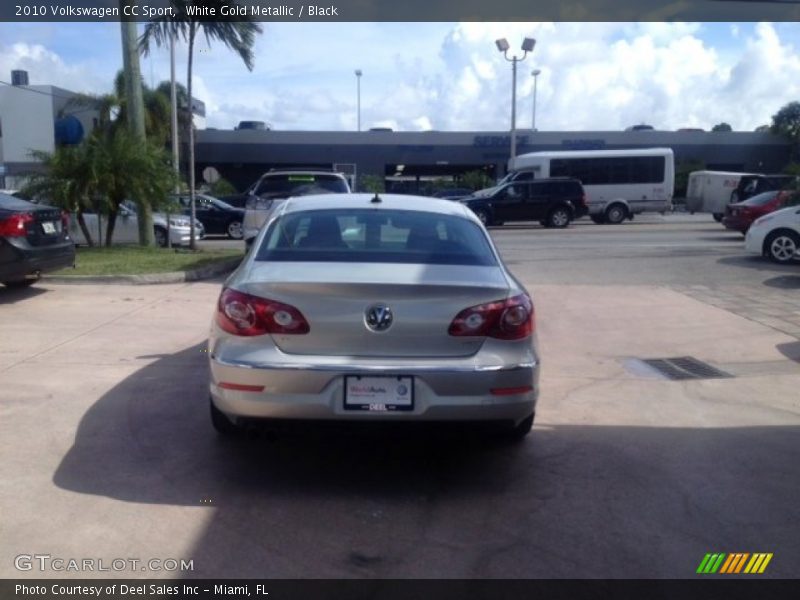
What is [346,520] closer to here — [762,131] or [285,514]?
[285,514]

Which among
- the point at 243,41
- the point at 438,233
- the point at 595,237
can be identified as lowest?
the point at 595,237

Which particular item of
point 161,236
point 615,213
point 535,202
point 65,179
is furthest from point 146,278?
point 615,213

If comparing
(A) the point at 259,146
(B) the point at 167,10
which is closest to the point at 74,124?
(A) the point at 259,146

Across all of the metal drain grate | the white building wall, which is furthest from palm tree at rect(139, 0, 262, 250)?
the white building wall

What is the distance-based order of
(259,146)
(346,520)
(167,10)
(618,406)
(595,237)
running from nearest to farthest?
(346,520) < (618,406) < (167,10) < (595,237) < (259,146)

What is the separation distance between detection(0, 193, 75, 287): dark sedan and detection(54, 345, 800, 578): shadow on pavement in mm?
4544

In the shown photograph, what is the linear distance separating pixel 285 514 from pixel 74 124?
134ft

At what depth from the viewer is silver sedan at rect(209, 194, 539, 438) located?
15.3 feet

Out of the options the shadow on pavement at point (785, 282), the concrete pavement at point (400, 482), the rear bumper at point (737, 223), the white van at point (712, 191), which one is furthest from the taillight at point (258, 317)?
the white van at point (712, 191)

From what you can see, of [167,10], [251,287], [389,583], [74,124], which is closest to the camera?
[389,583]

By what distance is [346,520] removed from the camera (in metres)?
4.55

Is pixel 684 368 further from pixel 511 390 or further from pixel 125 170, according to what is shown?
pixel 125 170

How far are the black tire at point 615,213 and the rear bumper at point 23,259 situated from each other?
25328 mm

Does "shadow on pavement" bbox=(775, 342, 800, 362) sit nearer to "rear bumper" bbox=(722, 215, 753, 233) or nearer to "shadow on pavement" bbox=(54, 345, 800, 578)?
"shadow on pavement" bbox=(54, 345, 800, 578)
